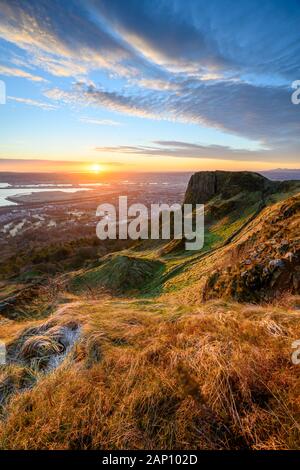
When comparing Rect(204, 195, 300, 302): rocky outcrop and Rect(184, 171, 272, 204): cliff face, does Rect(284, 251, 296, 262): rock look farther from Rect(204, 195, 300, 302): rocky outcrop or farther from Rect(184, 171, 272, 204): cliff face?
Rect(184, 171, 272, 204): cliff face

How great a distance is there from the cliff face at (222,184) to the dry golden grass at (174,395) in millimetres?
19531

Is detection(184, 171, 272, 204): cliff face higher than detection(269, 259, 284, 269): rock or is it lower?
higher

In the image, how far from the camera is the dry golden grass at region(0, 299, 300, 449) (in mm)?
2477

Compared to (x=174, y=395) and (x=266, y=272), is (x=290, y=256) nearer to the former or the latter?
(x=266, y=272)

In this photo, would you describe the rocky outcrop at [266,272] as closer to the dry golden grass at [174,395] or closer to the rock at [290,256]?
the rock at [290,256]

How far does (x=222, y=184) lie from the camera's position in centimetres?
2664

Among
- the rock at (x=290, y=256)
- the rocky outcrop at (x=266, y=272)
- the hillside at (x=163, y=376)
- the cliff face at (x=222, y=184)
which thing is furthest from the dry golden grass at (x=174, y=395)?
the cliff face at (x=222, y=184)

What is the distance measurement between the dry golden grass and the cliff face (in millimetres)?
19531

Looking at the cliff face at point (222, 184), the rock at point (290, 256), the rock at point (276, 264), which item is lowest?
the rock at point (276, 264)

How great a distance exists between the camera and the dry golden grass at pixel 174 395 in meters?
2.48

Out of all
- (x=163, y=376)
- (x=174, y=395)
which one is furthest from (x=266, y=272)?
(x=174, y=395)

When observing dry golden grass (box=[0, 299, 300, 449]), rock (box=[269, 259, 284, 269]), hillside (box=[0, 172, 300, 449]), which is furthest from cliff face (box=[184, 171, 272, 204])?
dry golden grass (box=[0, 299, 300, 449])

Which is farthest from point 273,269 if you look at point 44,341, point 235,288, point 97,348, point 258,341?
point 44,341

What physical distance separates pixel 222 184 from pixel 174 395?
25.7 m
